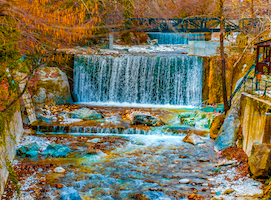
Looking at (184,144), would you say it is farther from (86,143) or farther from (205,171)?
(86,143)

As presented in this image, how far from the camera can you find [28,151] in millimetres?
10805

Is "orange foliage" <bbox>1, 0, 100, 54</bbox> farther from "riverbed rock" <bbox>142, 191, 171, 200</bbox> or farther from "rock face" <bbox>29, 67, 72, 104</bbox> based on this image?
"rock face" <bbox>29, 67, 72, 104</bbox>

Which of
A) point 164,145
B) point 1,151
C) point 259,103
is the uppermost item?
point 259,103

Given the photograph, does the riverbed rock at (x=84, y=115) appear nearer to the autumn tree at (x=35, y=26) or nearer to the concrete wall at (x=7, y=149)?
the concrete wall at (x=7, y=149)

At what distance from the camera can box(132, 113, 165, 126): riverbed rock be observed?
1441 centimetres

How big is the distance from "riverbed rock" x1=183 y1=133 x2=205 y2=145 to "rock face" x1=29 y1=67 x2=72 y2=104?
928cm

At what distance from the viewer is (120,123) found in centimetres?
1477

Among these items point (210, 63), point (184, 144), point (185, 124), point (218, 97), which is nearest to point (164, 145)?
point (184, 144)

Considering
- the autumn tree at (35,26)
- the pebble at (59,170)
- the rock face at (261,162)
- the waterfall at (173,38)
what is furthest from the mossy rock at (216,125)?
the waterfall at (173,38)

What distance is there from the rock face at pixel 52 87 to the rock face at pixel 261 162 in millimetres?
13296

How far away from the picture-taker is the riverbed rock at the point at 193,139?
40.4 ft

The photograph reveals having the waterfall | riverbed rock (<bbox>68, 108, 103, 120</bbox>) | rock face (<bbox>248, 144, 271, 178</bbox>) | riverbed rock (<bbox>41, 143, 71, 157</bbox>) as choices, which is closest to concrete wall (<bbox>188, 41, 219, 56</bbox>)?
riverbed rock (<bbox>68, 108, 103, 120</bbox>)

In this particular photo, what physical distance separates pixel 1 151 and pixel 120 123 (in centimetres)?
715

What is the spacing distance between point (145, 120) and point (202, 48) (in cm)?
866
